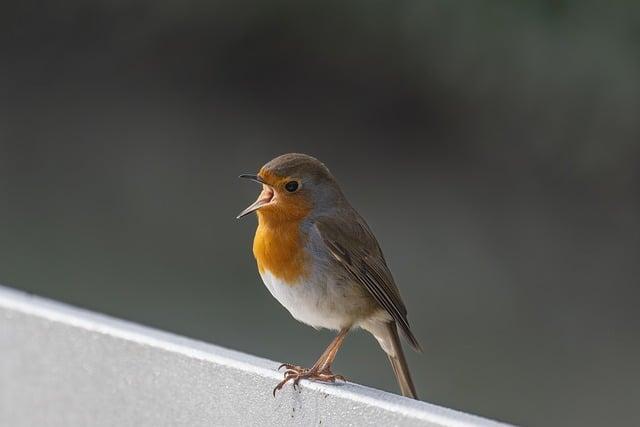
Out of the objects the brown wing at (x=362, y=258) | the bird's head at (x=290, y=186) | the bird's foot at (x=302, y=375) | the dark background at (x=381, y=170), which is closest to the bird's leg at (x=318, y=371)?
the bird's foot at (x=302, y=375)

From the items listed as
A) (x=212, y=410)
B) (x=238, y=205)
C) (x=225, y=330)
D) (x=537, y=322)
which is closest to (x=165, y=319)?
(x=225, y=330)

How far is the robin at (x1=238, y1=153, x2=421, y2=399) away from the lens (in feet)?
10.2

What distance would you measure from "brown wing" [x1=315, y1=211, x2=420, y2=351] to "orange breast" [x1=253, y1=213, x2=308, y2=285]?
0.23 ft

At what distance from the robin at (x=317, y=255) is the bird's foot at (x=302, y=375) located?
0.33 feet

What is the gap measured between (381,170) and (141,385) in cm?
488

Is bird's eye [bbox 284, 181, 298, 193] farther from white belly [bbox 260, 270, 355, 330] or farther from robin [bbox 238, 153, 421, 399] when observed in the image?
white belly [bbox 260, 270, 355, 330]

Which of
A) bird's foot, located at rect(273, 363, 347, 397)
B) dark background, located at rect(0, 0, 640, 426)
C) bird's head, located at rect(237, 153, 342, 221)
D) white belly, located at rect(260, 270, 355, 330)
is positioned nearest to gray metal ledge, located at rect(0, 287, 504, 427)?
bird's foot, located at rect(273, 363, 347, 397)

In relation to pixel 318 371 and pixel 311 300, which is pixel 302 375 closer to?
pixel 318 371

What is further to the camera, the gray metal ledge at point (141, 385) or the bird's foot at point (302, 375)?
the bird's foot at point (302, 375)

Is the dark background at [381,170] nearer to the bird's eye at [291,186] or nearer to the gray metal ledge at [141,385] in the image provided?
the bird's eye at [291,186]

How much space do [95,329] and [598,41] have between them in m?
4.52

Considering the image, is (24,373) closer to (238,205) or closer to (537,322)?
(537,322)

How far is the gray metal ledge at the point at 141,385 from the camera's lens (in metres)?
2.54

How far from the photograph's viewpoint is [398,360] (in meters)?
3.34
